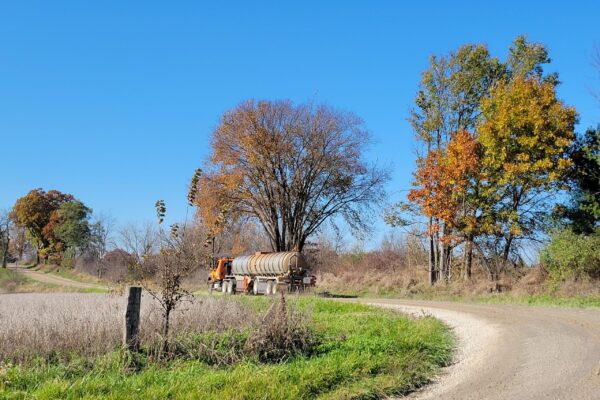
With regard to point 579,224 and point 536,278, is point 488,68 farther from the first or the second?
point 536,278

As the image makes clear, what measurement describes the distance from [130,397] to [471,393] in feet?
14.5

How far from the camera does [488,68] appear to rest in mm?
30500

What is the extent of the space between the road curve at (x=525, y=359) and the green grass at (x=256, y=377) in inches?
22.8

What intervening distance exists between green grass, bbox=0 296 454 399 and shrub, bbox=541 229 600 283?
13.5 meters

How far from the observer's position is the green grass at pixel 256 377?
671cm

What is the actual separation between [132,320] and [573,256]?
18.4 metres

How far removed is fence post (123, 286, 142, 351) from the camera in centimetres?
845

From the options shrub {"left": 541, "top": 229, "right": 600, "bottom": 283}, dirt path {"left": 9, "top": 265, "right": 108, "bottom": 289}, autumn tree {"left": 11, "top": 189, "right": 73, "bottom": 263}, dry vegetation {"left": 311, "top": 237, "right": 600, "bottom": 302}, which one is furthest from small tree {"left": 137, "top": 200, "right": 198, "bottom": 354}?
autumn tree {"left": 11, "top": 189, "right": 73, "bottom": 263}

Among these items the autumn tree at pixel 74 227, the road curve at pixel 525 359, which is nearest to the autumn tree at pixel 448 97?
the road curve at pixel 525 359

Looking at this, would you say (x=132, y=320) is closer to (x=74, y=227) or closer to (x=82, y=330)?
(x=82, y=330)

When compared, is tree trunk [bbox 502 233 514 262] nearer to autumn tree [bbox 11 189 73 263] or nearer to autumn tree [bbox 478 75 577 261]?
autumn tree [bbox 478 75 577 261]

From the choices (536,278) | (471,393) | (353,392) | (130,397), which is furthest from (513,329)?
(536,278)

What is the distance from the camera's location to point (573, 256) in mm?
21188

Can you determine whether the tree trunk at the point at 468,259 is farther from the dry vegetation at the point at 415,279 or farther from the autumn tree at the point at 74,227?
the autumn tree at the point at 74,227
